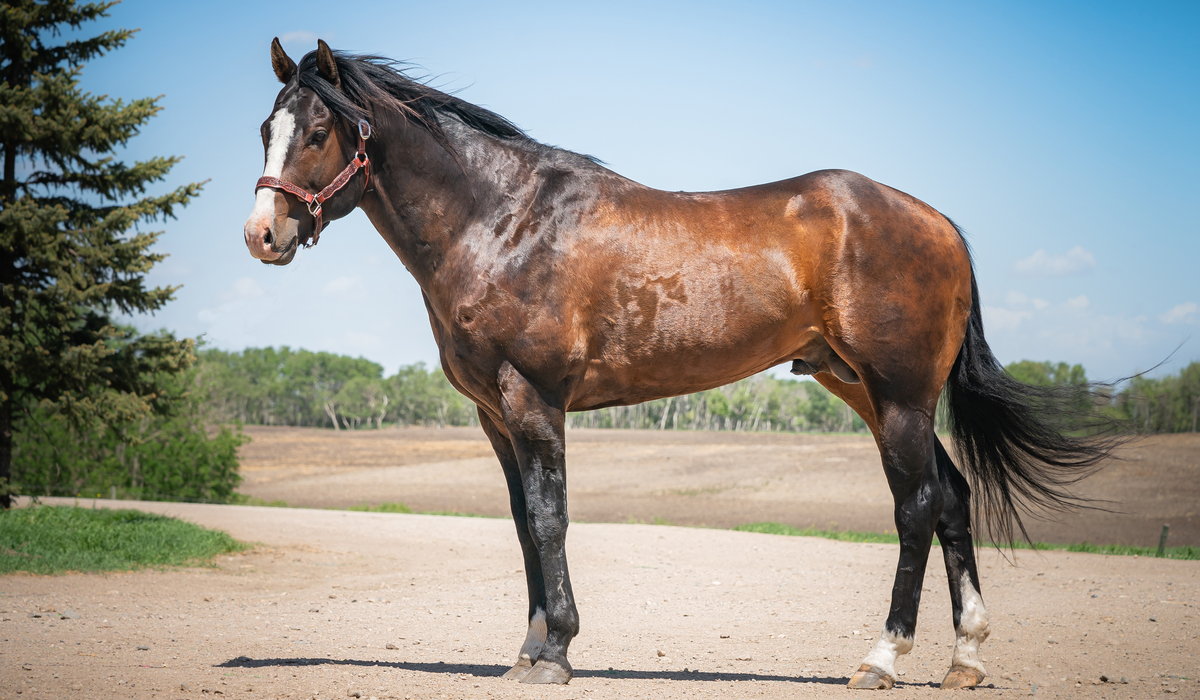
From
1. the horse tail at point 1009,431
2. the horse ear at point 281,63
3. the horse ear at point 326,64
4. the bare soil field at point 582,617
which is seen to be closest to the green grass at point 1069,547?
the bare soil field at point 582,617

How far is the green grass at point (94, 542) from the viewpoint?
398 inches

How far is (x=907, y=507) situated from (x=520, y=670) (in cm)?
230

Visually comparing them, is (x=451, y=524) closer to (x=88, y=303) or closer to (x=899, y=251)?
(x=88, y=303)

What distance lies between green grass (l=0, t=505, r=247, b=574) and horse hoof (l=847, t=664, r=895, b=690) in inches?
386

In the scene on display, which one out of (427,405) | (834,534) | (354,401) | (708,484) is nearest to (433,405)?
(427,405)

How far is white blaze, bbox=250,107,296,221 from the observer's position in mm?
3982

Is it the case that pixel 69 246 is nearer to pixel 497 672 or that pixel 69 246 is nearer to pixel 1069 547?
pixel 497 672

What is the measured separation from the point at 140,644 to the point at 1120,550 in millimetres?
15511

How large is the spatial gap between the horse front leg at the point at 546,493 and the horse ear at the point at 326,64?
1789mm

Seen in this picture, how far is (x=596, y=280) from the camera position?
13.8 feet

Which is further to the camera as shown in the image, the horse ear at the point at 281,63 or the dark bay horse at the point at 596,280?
the horse ear at the point at 281,63

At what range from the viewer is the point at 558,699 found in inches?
149

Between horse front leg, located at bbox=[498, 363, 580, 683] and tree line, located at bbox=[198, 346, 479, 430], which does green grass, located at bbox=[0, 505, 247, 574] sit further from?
tree line, located at bbox=[198, 346, 479, 430]

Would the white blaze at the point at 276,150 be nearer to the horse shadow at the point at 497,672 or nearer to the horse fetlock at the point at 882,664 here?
the horse shadow at the point at 497,672
